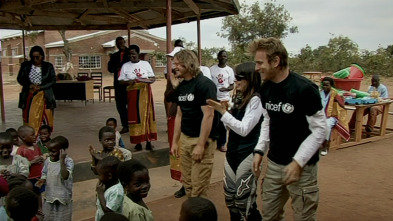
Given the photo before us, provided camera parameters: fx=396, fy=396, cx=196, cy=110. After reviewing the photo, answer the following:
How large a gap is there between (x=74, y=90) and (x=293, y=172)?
1144 cm

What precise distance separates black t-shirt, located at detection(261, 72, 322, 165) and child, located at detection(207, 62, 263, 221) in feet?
1.37

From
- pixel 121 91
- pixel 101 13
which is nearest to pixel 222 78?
pixel 121 91

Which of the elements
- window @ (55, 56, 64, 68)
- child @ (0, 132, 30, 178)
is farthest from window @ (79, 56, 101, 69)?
child @ (0, 132, 30, 178)

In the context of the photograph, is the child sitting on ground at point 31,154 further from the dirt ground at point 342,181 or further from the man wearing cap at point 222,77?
the man wearing cap at point 222,77

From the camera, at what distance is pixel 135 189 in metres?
2.57

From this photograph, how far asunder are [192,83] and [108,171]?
1.16m

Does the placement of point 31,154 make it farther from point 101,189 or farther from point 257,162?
point 257,162

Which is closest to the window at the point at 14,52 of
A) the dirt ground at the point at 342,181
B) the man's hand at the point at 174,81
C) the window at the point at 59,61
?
the window at the point at 59,61

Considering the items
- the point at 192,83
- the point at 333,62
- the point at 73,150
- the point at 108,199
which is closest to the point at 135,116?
the point at 73,150

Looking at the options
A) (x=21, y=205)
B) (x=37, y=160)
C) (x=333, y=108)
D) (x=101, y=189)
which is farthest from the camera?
(x=333, y=108)

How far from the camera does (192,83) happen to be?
3711 mm

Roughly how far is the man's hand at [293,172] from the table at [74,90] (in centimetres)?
1098

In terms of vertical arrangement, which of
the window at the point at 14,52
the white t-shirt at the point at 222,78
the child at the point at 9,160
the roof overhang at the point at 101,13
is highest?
the roof overhang at the point at 101,13

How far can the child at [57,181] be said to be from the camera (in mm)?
3646
